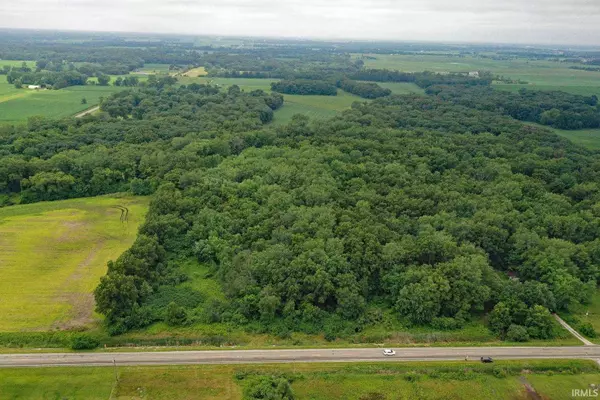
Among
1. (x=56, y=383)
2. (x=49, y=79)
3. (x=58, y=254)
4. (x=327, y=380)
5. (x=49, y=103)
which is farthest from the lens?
(x=49, y=79)

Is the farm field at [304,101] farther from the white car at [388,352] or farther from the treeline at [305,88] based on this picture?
the white car at [388,352]

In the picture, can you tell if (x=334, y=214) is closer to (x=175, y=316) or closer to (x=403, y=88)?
(x=175, y=316)

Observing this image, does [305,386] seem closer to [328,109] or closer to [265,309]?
[265,309]

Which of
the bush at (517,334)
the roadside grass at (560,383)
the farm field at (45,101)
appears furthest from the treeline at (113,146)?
the roadside grass at (560,383)

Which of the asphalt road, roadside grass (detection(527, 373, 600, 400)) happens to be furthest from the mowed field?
roadside grass (detection(527, 373, 600, 400))

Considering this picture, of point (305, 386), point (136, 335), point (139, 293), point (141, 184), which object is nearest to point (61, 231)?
point (141, 184)

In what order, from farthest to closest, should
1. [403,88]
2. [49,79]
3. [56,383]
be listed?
[403,88]
[49,79]
[56,383]

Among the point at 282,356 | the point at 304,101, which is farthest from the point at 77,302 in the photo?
the point at 304,101
